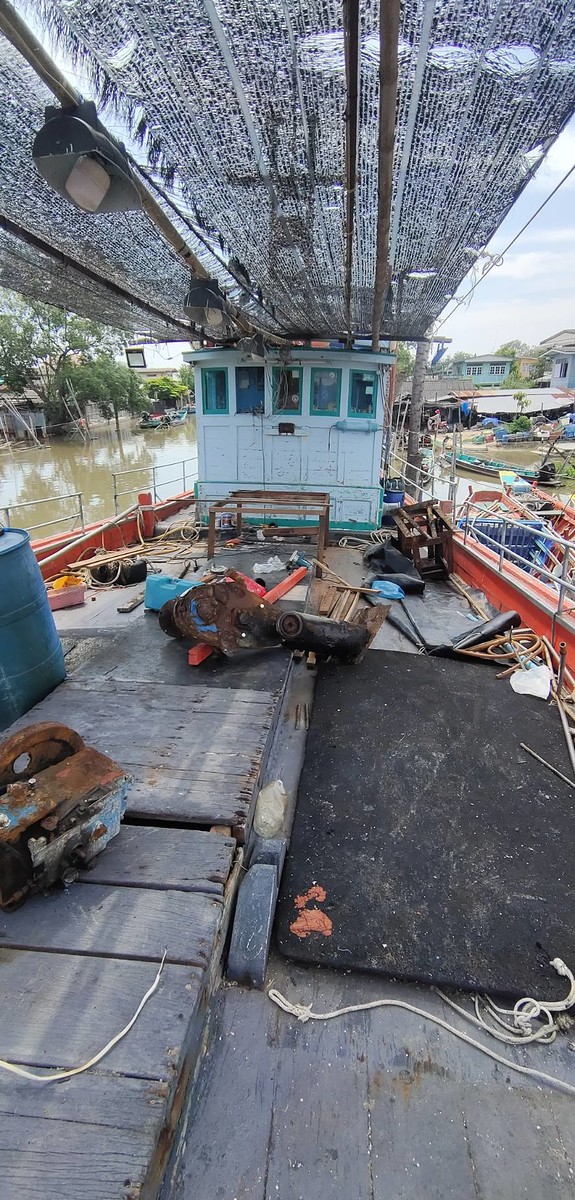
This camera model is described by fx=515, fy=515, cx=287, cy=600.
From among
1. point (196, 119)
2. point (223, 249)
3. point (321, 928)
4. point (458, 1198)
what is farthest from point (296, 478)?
point (458, 1198)

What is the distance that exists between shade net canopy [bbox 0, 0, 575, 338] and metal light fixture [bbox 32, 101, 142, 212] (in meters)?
0.24

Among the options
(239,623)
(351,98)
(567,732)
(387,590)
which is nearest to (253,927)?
(239,623)

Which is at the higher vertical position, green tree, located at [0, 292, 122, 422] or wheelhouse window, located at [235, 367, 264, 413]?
green tree, located at [0, 292, 122, 422]

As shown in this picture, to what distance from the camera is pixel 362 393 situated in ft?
28.2

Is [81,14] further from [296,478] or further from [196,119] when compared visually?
[296,478]

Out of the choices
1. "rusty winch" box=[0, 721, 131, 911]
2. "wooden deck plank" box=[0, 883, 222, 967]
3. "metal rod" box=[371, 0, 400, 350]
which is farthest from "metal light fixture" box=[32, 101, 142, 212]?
"wooden deck plank" box=[0, 883, 222, 967]

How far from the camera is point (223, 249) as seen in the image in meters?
4.77

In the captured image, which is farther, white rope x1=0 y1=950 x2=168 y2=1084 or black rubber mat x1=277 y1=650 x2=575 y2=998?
black rubber mat x1=277 y1=650 x2=575 y2=998

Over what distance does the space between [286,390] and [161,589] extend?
5.06m

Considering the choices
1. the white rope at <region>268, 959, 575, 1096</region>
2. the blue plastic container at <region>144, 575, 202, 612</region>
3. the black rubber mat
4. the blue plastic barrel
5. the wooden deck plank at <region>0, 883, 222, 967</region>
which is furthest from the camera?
the blue plastic container at <region>144, 575, 202, 612</region>

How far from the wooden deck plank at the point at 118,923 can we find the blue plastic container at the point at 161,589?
3.08 m

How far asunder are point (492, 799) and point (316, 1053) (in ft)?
5.51

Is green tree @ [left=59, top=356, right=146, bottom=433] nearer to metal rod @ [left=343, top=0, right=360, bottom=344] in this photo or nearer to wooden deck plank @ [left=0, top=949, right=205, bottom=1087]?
metal rod @ [left=343, top=0, right=360, bottom=344]

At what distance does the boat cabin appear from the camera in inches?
333
